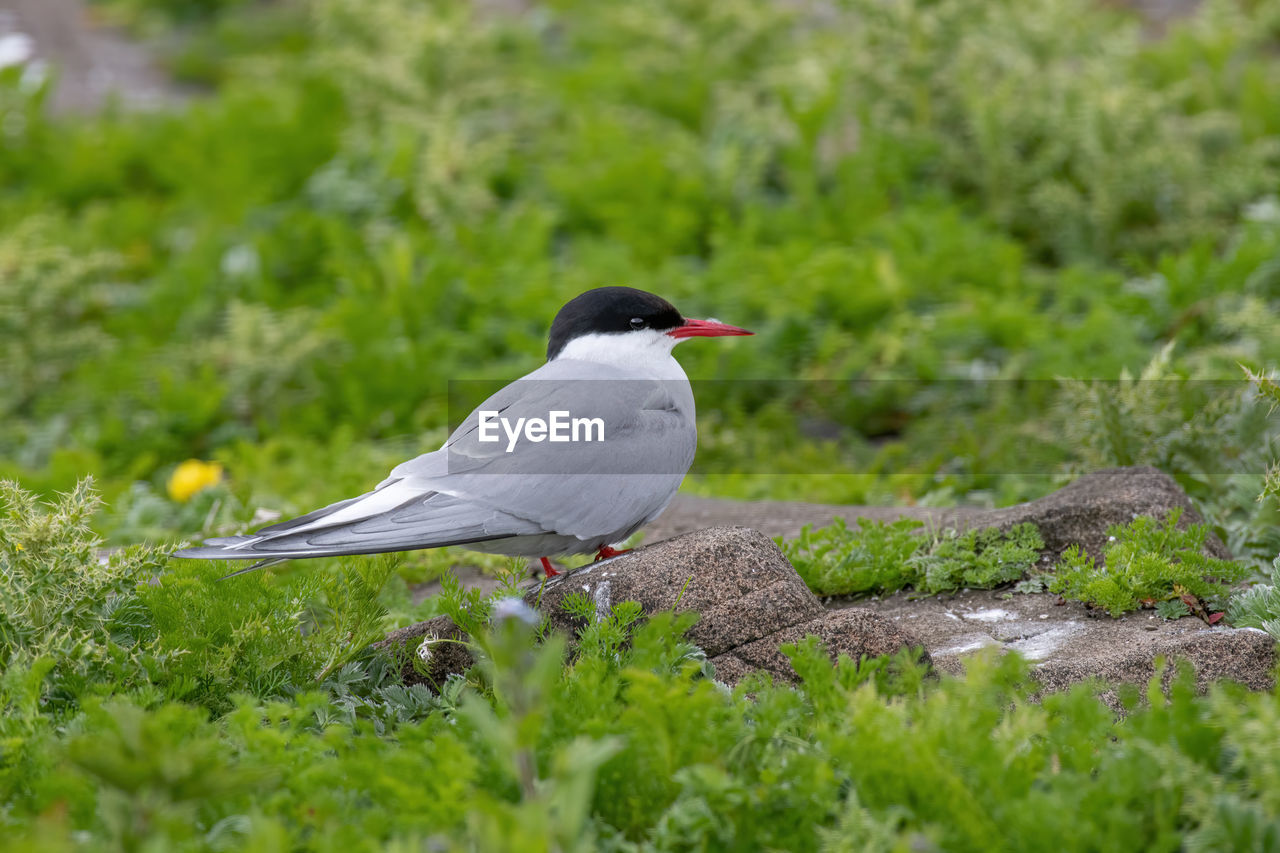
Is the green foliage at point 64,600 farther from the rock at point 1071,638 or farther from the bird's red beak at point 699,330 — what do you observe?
the rock at point 1071,638

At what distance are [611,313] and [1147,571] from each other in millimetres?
1760

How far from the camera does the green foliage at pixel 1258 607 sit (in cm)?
315

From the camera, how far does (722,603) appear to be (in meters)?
3.28

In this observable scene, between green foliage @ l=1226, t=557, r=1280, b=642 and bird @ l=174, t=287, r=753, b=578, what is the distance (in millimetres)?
1554

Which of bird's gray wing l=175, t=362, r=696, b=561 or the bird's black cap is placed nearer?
bird's gray wing l=175, t=362, r=696, b=561

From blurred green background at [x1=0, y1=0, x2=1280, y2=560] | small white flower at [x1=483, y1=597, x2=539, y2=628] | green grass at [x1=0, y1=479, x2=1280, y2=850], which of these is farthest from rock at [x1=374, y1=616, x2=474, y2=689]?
blurred green background at [x1=0, y1=0, x2=1280, y2=560]

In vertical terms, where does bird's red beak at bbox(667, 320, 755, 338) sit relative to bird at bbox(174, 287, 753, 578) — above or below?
above

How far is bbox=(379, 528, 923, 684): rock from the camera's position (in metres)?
3.18

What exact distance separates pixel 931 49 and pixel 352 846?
21.7 ft

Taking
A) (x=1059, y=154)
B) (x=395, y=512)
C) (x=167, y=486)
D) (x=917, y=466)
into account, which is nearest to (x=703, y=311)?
(x=917, y=466)

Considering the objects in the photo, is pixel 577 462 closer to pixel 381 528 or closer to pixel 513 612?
pixel 381 528

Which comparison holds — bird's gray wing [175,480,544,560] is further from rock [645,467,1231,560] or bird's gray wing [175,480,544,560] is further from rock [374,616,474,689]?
rock [645,467,1231,560]

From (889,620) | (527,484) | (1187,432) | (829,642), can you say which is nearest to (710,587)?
(829,642)

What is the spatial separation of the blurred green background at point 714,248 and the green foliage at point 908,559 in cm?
86
